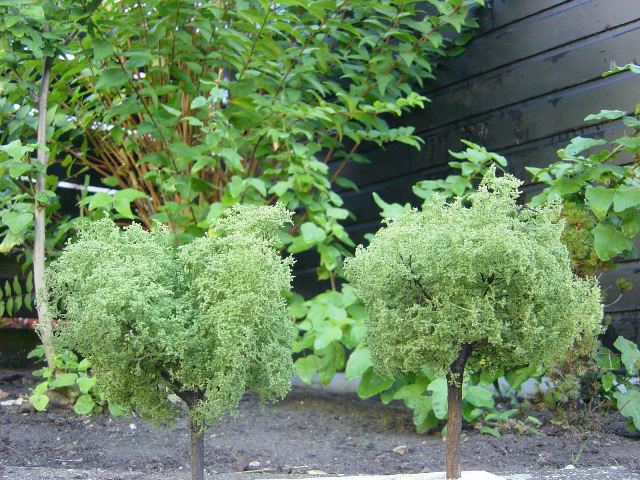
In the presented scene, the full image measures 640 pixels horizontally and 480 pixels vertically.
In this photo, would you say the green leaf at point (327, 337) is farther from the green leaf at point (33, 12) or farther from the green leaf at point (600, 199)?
the green leaf at point (33, 12)

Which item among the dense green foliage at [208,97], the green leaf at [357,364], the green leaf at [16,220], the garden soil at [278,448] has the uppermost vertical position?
the dense green foliage at [208,97]

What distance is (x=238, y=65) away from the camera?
12.3 feet

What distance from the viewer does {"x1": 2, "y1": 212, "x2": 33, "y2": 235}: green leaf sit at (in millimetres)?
3141

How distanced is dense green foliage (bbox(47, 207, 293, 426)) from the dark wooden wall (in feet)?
8.07

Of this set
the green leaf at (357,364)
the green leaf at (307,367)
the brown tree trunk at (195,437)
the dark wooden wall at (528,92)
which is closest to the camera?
the brown tree trunk at (195,437)

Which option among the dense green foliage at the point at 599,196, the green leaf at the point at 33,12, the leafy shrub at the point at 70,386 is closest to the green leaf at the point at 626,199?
the dense green foliage at the point at 599,196

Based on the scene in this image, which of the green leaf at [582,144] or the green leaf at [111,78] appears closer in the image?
the green leaf at [582,144]

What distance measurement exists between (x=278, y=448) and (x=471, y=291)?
155cm

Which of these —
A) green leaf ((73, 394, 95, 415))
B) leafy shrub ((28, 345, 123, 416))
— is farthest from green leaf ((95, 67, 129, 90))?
green leaf ((73, 394, 95, 415))

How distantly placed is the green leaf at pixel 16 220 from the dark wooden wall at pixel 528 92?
2512 millimetres

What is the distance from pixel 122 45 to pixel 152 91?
56 cm

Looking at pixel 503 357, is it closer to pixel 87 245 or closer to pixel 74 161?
pixel 87 245

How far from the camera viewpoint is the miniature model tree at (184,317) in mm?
1844

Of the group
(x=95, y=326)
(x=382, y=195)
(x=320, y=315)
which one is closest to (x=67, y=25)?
(x=320, y=315)
